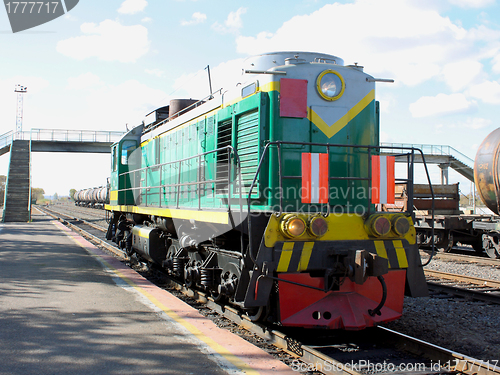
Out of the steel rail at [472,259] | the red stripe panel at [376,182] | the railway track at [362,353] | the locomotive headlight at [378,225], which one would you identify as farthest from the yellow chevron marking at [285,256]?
the steel rail at [472,259]

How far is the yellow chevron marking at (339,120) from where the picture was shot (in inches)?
224

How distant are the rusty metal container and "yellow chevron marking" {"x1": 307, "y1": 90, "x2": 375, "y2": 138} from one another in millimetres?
6736

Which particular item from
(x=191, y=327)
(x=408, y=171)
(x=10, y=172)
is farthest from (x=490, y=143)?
(x=10, y=172)

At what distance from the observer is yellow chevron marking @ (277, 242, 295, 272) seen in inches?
184

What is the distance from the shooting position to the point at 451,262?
1165cm

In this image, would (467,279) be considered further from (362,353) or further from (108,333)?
(108,333)

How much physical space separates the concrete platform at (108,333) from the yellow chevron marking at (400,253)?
2124mm

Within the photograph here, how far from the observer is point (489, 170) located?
1093cm

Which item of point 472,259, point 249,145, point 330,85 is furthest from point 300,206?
point 472,259

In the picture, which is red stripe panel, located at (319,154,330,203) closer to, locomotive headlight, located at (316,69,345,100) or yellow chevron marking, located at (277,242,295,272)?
yellow chevron marking, located at (277,242,295,272)

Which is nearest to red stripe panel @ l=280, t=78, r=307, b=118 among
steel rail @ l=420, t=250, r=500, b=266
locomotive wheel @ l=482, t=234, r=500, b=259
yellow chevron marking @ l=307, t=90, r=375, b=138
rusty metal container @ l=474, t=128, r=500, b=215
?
yellow chevron marking @ l=307, t=90, r=375, b=138

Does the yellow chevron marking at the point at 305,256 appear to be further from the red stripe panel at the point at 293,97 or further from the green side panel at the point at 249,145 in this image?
the red stripe panel at the point at 293,97

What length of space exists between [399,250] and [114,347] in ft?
11.4

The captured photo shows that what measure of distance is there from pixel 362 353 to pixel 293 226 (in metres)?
1.59
